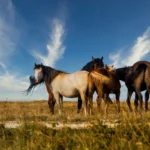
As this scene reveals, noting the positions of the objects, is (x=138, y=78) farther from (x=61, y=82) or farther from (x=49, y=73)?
(x=49, y=73)

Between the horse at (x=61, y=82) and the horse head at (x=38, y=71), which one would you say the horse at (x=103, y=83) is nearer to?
the horse at (x=61, y=82)

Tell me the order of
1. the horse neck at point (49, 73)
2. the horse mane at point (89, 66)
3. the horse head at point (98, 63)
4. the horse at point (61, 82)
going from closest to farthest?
the horse at point (61, 82) → the horse head at point (98, 63) → the horse mane at point (89, 66) → the horse neck at point (49, 73)

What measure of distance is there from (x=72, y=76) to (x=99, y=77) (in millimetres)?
1292

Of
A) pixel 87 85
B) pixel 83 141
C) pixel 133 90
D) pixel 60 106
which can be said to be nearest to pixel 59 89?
pixel 60 106

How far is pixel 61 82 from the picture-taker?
48.3 ft

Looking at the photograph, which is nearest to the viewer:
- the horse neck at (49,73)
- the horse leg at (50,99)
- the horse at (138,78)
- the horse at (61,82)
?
the horse at (61,82)

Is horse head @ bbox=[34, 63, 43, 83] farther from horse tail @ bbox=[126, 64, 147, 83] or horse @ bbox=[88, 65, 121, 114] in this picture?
horse tail @ bbox=[126, 64, 147, 83]

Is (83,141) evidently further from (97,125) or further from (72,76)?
(72,76)

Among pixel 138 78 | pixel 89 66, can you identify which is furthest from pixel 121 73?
pixel 89 66

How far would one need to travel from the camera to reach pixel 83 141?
20.7 ft

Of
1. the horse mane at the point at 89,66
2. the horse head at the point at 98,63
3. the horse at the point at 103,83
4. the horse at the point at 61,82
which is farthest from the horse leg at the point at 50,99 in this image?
the horse at the point at 103,83

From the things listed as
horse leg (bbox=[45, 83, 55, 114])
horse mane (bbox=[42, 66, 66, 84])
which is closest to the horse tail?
horse mane (bbox=[42, 66, 66, 84])

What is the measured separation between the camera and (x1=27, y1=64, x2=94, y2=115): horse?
44.8ft

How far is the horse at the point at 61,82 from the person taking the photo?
44.8ft
